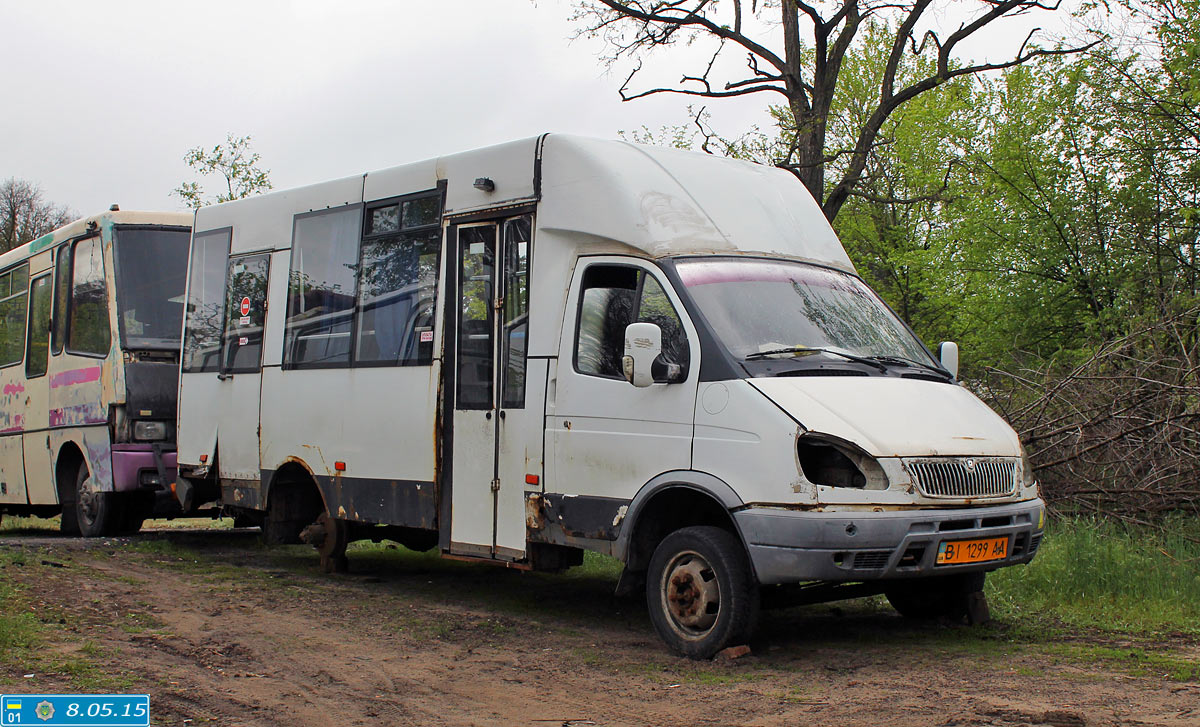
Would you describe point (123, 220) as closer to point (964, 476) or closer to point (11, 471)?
point (11, 471)

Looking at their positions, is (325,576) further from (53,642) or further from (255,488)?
(53,642)

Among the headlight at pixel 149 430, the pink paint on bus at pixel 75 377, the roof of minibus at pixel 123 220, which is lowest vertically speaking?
the headlight at pixel 149 430

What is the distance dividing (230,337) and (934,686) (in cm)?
700

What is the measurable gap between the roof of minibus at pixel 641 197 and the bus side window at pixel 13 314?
7688mm

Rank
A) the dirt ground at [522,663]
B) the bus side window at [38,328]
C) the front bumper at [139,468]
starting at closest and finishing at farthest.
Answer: the dirt ground at [522,663]
the front bumper at [139,468]
the bus side window at [38,328]

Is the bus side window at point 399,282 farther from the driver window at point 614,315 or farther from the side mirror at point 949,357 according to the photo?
the side mirror at point 949,357

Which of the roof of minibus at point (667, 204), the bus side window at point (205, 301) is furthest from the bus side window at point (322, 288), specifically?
the roof of minibus at point (667, 204)

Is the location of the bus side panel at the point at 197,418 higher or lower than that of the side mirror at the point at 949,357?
lower

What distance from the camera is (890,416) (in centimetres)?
626

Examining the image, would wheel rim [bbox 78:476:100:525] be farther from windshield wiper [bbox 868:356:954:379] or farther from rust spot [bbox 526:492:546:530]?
windshield wiper [bbox 868:356:954:379]

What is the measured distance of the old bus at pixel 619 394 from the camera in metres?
6.19

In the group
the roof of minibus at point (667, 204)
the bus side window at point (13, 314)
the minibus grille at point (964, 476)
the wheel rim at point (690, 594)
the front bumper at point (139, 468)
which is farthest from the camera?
the bus side window at point (13, 314)

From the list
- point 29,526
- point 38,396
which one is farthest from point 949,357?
point 29,526

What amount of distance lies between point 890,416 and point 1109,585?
291 cm
